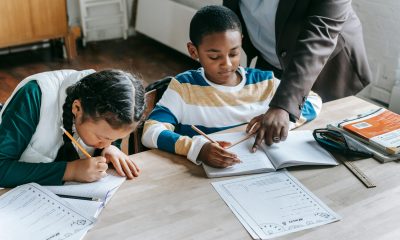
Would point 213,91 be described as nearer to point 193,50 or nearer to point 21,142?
point 193,50

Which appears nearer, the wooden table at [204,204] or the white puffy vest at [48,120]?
the wooden table at [204,204]

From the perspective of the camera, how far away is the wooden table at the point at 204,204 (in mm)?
1145

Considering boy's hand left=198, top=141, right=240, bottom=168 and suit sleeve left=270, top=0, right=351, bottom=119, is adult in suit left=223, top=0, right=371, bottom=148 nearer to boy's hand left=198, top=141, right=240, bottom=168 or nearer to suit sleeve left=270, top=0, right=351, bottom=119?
suit sleeve left=270, top=0, right=351, bottom=119

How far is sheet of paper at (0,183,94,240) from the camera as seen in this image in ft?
3.62

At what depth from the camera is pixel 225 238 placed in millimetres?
1128

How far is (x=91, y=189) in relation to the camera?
128 cm

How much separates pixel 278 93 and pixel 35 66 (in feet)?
10.8

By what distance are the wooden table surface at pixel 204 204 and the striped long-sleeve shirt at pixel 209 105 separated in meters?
0.19

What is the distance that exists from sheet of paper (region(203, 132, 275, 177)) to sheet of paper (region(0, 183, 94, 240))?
1.31 feet

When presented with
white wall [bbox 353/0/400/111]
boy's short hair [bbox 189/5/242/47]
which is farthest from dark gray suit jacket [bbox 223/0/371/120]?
white wall [bbox 353/0/400/111]

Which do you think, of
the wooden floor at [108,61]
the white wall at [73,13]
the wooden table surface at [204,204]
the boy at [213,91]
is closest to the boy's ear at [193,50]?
the boy at [213,91]

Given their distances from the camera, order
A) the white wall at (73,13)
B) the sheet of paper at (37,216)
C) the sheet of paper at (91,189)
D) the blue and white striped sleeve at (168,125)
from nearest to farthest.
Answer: the sheet of paper at (37,216) < the sheet of paper at (91,189) < the blue and white striped sleeve at (168,125) < the white wall at (73,13)

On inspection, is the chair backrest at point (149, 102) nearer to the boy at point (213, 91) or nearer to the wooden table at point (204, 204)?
the boy at point (213, 91)

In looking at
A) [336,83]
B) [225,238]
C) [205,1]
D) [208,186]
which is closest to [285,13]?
[336,83]
